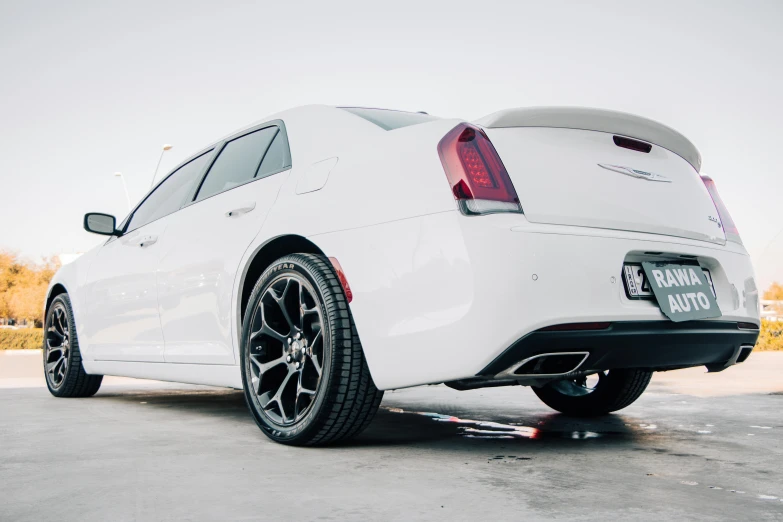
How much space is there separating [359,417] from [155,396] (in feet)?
11.6

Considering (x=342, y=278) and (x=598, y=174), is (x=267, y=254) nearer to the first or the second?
(x=342, y=278)

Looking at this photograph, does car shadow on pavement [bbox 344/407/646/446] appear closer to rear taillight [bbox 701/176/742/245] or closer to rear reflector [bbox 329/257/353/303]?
rear reflector [bbox 329/257/353/303]

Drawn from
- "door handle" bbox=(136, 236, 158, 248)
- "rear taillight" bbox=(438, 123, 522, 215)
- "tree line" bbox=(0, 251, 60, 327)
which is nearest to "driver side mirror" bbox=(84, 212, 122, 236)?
"door handle" bbox=(136, 236, 158, 248)

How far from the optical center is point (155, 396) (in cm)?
597

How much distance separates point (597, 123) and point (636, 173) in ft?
0.85

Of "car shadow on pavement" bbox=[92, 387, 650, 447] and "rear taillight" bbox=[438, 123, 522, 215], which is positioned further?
"car shadow on pavement" bbox=[92, 387, 650, 447]

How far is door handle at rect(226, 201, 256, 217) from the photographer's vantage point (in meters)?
3.53

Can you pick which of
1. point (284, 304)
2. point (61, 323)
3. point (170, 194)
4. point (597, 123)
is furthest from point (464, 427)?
point (61, 323)

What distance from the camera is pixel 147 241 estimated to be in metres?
4.52

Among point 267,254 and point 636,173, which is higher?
point 636,173

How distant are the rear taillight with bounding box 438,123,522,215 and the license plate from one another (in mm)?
481

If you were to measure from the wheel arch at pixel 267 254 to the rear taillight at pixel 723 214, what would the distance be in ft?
5.95

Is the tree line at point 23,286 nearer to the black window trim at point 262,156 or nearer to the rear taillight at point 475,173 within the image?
the black window trim at point 262,156

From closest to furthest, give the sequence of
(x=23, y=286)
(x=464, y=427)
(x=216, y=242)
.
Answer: (x=216, y=242)
(x=464, y=427)
(x=23, y=286)
